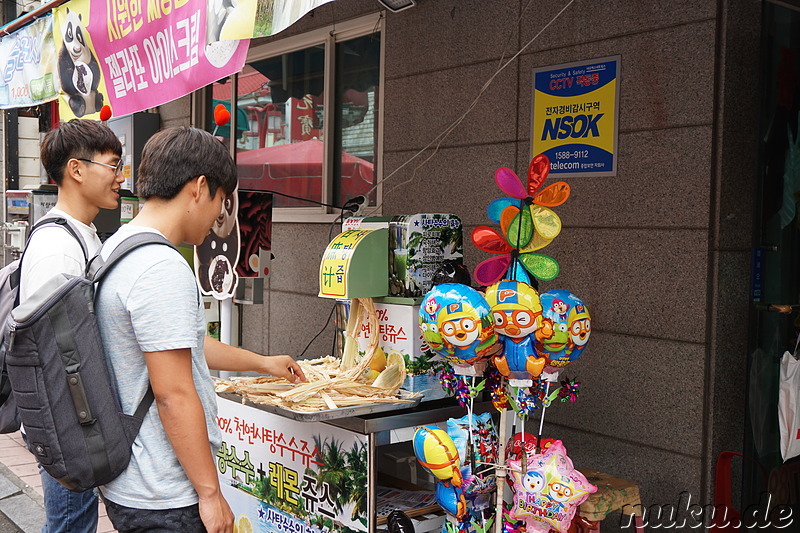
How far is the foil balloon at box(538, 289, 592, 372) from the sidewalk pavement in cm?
324

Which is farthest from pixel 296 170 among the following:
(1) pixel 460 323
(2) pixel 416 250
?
(1) pixel 460 323

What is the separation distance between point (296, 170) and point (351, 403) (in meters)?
3.81

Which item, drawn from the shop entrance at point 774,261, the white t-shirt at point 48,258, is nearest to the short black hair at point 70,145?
the white t-shirt at point 48,258

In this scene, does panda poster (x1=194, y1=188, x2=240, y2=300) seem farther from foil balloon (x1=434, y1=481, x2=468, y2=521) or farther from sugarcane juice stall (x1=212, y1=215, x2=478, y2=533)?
foil balloon (x1=434, y1=481, x2=468, y2=521)

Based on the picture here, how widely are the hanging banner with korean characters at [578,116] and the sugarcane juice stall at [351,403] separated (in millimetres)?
1032

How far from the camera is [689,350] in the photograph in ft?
12.4

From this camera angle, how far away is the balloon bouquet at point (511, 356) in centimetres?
279

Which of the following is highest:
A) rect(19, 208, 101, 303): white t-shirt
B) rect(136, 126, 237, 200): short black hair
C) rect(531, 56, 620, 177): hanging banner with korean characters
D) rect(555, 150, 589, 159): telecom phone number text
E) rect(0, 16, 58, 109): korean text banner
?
rect(0, 16, 58, 109): korean text banner

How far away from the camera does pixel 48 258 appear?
2785 millimetres

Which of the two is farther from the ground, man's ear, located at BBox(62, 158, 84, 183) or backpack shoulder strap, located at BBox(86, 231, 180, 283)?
man's ear, located at BBox(62, 158, 84, 183)

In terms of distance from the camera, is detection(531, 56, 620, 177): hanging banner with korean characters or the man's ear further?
detection(531, 56, 620, 177): hanging banner with korean characters

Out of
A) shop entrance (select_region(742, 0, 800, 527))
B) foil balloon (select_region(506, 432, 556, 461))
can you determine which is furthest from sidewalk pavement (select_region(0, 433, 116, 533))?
shop entrance (select_region(742, 0, 800, 527))

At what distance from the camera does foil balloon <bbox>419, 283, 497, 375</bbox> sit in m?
2.77

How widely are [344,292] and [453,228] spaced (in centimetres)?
58
